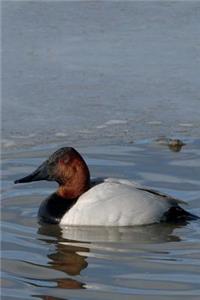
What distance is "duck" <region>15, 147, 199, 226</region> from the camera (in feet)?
19.3

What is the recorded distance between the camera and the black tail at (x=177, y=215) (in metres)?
5.95

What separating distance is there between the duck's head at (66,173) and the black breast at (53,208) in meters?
0.06

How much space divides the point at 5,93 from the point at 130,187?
2230mm

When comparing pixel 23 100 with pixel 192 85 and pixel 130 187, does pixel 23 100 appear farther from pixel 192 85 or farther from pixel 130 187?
pixel 130 187

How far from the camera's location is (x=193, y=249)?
5336 mm

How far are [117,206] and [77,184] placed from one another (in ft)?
1.02

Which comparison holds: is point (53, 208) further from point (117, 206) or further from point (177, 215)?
point (177, 215)

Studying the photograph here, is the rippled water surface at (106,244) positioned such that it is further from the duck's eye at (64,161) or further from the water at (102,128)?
the duck's eye at (64,161)

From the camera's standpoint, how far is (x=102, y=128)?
24.0ft

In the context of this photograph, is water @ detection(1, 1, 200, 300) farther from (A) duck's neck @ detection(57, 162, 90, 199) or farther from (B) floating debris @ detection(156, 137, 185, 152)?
(A) duck's neck @ detection(57, 162, 90, 199)

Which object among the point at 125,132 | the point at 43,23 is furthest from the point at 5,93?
the point at 43,23

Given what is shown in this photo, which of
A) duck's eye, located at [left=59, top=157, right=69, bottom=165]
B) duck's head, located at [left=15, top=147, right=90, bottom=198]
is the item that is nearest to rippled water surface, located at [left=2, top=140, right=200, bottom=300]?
duck's head, located at [left=15, top=147, right=90, bottom=198]

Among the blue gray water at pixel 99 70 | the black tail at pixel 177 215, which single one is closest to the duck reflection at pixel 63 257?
the black tail at pixel 177 215

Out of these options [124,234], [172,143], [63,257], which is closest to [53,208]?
[124,234]
